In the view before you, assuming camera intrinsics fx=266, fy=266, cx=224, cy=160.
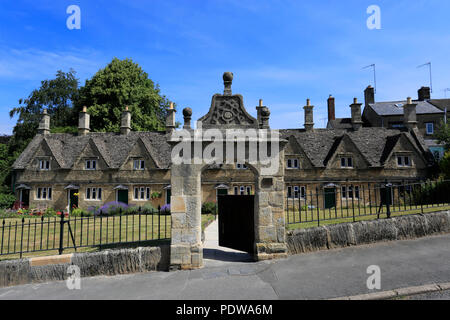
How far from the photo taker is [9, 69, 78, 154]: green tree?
3731 centimetres

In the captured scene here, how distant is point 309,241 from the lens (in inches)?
291

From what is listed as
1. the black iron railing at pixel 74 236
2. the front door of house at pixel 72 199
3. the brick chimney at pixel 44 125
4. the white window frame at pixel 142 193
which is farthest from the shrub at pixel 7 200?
the black iron railing at pixel 74 236

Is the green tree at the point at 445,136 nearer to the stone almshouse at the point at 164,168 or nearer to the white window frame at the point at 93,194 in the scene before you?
the stone almshouse at the point at 164,168

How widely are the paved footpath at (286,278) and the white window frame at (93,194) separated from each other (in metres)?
22.4

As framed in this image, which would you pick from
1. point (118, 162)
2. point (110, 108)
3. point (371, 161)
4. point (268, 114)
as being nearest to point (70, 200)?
point (118, 162)

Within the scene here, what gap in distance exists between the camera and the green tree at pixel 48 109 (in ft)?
122

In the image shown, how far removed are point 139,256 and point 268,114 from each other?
5135 millimetres

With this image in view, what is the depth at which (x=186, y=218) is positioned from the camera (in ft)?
22.8

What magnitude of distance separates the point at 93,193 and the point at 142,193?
508cm

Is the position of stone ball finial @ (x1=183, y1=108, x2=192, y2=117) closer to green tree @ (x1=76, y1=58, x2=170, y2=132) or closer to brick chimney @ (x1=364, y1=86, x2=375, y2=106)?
green tree @ (x1=76, y1=58, x2=170, y2=132)

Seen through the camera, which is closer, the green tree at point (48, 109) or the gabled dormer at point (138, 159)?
the gabled dormer at point (138, 159)
